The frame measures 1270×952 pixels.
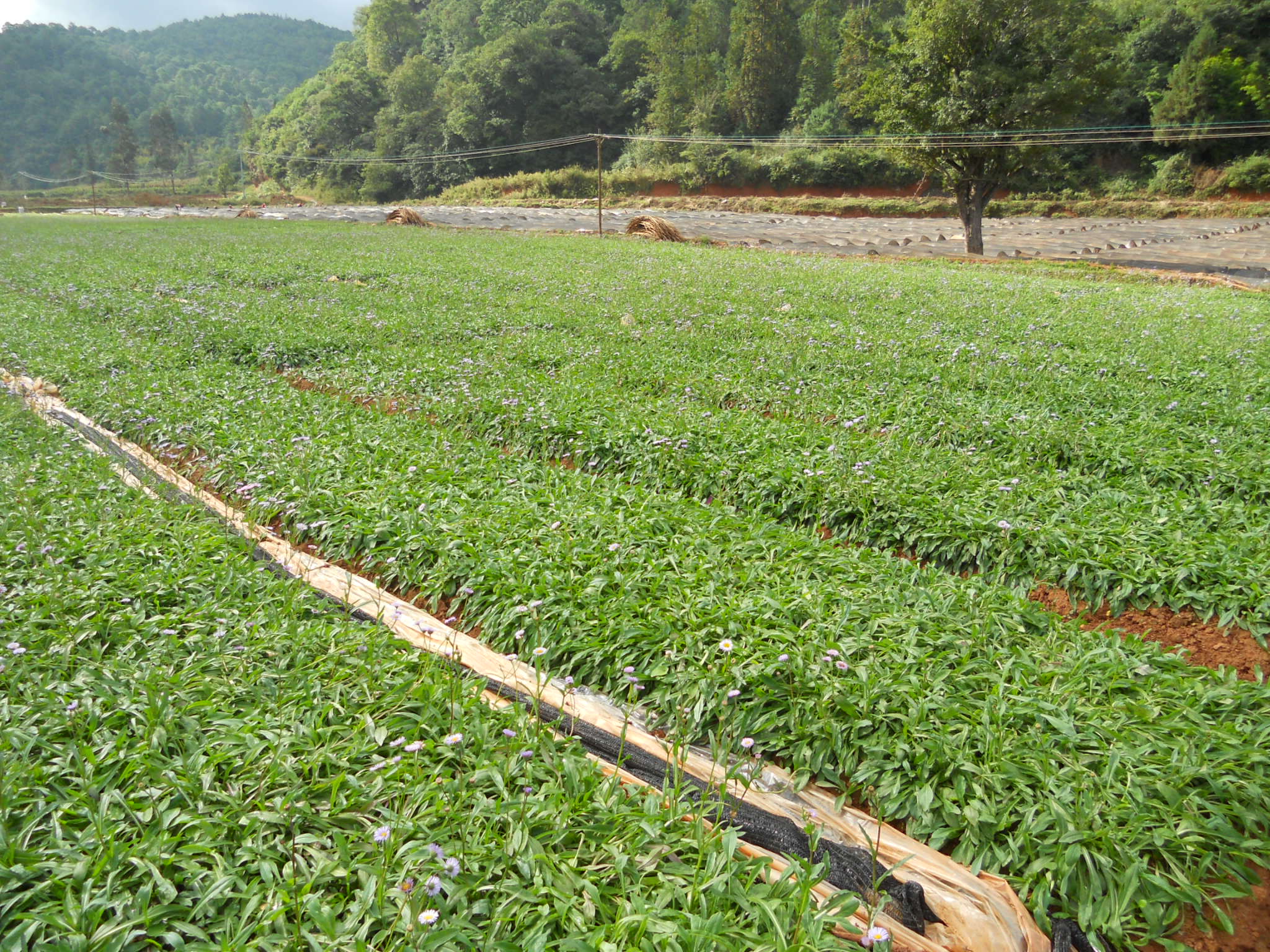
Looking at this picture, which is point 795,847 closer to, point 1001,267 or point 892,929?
point 892,929

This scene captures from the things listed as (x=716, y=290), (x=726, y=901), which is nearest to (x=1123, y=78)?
(x=716, y=290)

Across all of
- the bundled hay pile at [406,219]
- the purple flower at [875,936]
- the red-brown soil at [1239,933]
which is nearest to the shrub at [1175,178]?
the bundled hay pile at [406,219]

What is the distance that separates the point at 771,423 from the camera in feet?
20.9

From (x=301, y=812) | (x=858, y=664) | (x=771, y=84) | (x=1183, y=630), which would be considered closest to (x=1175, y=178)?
(x=771, y=84)

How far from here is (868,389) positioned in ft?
24.2

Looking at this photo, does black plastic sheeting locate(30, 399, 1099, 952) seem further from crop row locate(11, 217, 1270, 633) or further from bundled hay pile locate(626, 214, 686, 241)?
bundled hay pile locate(626, 214, 686, 241)

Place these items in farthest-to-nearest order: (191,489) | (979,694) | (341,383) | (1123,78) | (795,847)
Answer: (1123,78)
(341,383)
(191,489)
(979,694)
(795,847)

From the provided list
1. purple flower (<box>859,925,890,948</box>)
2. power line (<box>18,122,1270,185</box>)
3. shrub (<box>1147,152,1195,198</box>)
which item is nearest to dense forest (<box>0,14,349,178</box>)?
power line (<box>18,122,1270,185</box>)

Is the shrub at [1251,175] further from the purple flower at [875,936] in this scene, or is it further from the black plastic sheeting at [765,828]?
the purple flower at [875,936]

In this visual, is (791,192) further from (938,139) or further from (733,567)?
(733,567)

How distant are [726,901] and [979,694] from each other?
1534 millimetres

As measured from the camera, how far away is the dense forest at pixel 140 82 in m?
108

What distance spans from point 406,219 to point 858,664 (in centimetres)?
3628

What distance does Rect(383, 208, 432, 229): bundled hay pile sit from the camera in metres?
35.1
